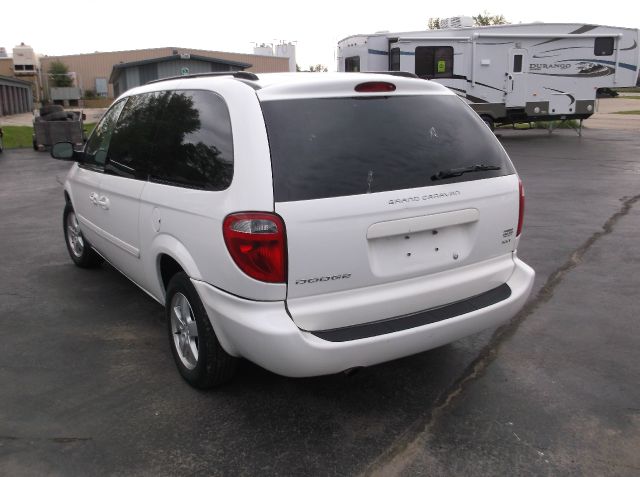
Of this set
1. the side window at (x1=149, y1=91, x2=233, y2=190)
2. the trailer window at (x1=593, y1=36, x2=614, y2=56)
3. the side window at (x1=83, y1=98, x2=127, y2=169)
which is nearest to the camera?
the side window at (x1=149, y1=91, x2=233, y2=190)

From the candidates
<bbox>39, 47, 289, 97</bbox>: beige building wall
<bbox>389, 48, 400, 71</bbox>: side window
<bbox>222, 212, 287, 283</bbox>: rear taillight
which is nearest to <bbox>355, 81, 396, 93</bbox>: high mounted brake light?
<bbox>222, 212, 287, 283</bbox>: rear taillight

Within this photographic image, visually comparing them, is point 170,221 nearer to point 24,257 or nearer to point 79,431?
point 79,431

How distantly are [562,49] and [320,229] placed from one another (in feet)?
61.7

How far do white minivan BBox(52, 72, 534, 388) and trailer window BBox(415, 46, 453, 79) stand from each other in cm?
1616

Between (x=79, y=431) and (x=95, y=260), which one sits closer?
(x=79, y=431)

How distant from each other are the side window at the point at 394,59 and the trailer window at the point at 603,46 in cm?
610

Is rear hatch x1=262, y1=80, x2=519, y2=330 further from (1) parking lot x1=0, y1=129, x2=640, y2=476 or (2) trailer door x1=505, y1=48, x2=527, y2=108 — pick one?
(2) trailer door x1=505, y1=48, x2=527, y2=108

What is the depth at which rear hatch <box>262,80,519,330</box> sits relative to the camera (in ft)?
9.44

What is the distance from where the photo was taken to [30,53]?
68688 millimetres

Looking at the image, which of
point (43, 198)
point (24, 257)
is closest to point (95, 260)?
point (24, 257)

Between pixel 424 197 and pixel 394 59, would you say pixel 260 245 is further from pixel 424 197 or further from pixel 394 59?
pixel 394 59

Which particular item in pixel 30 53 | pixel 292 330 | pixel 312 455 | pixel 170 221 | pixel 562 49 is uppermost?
pixel 30 53

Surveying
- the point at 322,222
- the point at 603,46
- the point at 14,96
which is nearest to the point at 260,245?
the point at 322,222

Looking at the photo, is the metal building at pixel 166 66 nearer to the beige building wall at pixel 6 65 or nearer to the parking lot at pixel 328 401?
the parking lot at pixel 328 401
